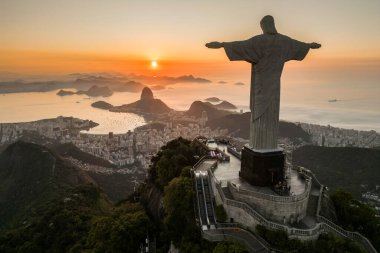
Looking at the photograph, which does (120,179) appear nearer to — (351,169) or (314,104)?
(351,169)

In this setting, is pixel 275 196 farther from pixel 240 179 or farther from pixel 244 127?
pixel 244 127

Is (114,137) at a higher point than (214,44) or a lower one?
lower

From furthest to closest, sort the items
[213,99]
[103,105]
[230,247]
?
[213,99]
[103,105]
[230,247]

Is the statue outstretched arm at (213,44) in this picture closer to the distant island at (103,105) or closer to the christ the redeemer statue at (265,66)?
the christ the redeemer statue at (265,66)

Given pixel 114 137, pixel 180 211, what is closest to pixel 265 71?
pixel 180 211

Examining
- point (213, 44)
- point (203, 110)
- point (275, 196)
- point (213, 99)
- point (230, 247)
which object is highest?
point (213, 44)

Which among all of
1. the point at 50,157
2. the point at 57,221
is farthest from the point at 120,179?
the point at 57,221
